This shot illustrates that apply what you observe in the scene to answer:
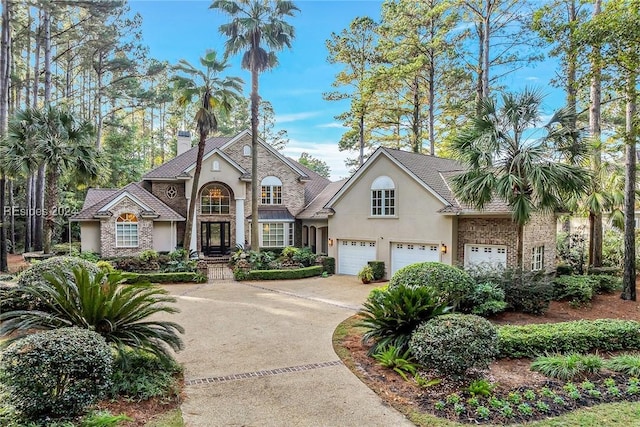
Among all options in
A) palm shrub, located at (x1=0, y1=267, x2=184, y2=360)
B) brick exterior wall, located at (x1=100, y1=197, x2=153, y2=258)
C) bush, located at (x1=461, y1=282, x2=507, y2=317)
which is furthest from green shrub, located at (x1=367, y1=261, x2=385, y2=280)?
brick exterior wall, located at (x1=100, y1=197, x2=153, y2=258)

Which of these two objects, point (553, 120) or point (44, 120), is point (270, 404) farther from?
point (44, 120)

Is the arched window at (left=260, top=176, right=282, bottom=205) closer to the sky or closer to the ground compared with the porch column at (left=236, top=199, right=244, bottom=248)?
closer to the sky

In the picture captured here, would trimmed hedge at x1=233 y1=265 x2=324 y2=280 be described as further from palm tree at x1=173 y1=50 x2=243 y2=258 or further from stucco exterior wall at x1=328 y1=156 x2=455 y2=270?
palm tree at x1=173 y1=50 x2=243 y2=258

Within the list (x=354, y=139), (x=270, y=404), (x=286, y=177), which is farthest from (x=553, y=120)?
(x=354, y=139)

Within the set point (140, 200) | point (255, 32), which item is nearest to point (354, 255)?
point (140, 200)

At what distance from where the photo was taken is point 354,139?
98.4 ft

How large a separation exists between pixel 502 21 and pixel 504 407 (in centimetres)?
1879

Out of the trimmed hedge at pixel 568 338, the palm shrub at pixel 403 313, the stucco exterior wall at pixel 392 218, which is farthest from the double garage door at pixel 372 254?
the palm shrub at pixel 403 313

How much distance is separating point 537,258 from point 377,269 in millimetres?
6818

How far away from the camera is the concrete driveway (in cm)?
524

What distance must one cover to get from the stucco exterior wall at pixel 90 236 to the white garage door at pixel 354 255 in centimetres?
1355

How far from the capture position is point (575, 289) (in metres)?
12.4

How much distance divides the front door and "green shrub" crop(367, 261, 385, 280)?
10.9 m

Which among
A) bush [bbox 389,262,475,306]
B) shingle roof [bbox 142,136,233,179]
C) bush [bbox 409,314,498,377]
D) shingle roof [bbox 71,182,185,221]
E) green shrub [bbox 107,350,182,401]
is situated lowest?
green shrub [bbox 107,350,182,401]
